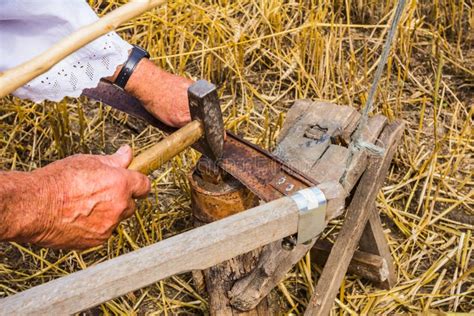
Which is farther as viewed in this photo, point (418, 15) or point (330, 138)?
point (418, 15)

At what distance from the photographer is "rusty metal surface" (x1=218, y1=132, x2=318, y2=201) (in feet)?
5.16

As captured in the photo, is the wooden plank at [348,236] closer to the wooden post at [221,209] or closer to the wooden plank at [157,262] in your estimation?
the wooden post at [221,209]

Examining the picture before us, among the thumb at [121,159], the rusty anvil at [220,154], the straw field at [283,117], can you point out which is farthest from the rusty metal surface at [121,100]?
the straw field at [283,117]

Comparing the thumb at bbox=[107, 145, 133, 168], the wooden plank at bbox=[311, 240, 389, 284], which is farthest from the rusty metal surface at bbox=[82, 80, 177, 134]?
the wooden plank at bbox=[311, 240, 389, 284]

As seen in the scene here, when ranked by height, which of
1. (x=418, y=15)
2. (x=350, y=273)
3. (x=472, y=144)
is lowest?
(x=350, y=273)

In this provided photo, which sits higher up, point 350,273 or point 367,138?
point 367,138

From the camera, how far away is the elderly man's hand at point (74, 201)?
1.33 metres

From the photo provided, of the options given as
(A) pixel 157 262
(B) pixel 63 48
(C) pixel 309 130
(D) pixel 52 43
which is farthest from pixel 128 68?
(B) pixel 63 48

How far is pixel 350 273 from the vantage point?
235cm

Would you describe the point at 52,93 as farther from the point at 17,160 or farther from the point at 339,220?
the point at 339,220

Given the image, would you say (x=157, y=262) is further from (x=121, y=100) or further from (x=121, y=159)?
(x=121, y=100)

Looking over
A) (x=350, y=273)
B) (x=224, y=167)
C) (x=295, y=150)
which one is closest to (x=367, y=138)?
(x=295, y=150)

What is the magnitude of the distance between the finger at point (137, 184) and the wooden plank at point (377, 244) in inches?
35.7

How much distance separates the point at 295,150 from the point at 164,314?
0.84 meters
